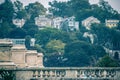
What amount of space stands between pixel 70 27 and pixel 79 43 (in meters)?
55.0

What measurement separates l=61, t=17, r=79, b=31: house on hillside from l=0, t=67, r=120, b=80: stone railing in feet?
428

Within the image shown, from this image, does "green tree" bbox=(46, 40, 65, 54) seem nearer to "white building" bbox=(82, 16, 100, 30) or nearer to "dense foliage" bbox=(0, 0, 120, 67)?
"dense foliage" bbox=(0, 0, 120, 67)

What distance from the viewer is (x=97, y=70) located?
19344 millimetres

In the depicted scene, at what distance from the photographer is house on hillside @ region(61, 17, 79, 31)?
15588 cm

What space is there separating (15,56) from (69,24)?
451 ft

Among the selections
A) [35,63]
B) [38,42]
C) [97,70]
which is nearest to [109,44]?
[38,42]

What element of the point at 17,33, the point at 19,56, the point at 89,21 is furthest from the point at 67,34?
the point at 19,56

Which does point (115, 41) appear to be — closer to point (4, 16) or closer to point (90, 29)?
point (90, 29)

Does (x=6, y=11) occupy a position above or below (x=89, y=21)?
above

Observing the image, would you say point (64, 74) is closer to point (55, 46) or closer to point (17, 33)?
point (55, 46)

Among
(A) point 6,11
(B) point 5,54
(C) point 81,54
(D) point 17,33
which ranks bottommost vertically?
(C) point 81,54

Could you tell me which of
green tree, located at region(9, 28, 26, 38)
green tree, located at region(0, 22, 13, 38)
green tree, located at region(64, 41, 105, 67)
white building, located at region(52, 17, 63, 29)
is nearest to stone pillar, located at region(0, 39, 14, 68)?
green tree, located at region(64, 41, 105, 67)

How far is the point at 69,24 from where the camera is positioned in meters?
164

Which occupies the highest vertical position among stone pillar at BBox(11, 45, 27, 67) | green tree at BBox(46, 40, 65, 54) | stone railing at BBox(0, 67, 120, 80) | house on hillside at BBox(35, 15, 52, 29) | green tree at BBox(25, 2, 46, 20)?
stone railing at BBox(0, 67, 120, 80)
